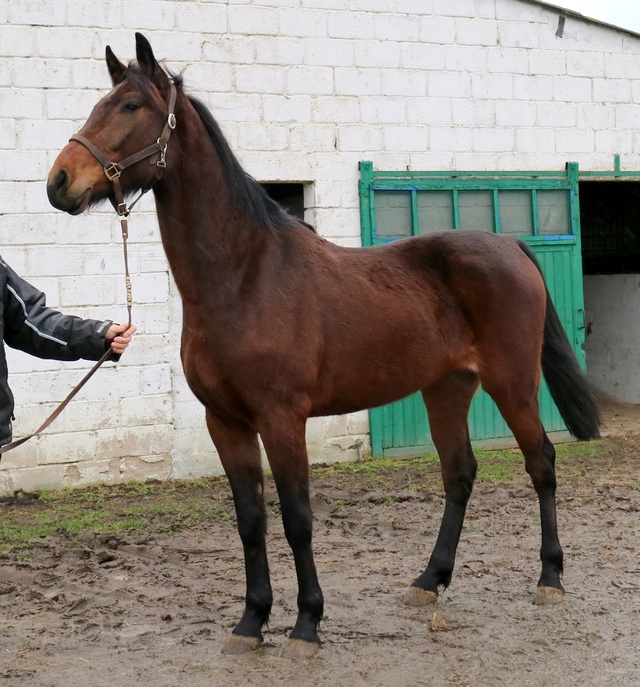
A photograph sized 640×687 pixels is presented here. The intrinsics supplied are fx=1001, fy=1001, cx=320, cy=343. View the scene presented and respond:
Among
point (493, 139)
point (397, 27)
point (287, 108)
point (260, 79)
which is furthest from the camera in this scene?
point (493, 139)

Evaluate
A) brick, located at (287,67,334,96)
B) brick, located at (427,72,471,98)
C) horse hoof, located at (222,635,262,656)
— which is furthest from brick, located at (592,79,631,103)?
horse hoof, located at (222,635,262,656)

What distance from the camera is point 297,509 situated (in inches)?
155

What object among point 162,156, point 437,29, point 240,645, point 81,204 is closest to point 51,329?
point 81,204

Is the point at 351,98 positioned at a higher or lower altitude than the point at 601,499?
higher

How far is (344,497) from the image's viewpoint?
7.00 m

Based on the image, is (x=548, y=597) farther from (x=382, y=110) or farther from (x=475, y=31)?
(x=475, y=31)

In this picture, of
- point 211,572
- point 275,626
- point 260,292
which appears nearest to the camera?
point 260,292

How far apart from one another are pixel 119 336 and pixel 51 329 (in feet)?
0.89

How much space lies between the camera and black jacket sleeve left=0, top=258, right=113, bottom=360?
3.88m

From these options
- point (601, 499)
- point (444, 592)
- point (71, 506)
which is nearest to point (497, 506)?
point (601, 499)

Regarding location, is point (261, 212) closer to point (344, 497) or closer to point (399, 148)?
point (344, 497)

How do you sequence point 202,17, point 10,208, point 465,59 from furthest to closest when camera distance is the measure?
point 465,59 < point 202,17 < point 10,208

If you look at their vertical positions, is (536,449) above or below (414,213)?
below

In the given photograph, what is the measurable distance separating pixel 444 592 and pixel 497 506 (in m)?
1.87
